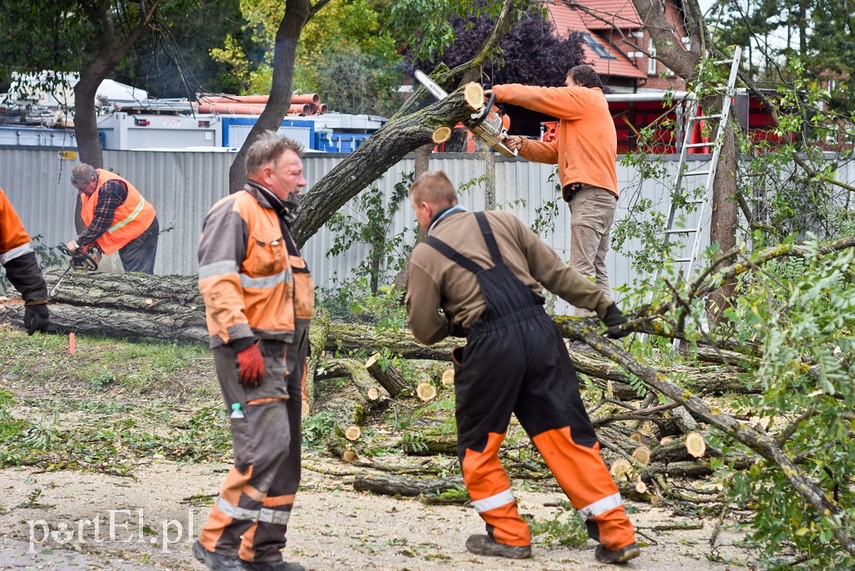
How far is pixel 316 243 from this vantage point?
1406cm

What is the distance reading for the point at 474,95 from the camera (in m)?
6.66

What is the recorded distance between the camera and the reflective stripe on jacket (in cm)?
415

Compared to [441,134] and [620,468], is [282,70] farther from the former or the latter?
[620,468]

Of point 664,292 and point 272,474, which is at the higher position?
point 664,292

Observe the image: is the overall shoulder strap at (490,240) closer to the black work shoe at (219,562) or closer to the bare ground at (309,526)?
the bare ground at (309,526)

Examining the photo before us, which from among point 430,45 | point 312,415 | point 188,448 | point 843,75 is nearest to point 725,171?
point 430,45

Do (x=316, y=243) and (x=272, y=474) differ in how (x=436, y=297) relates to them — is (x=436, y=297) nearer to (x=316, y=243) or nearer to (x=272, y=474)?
(x=272, y=474)

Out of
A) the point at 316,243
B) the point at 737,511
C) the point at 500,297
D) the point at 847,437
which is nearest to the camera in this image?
the point at 847,437

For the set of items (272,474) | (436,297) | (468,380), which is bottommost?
(272,474)

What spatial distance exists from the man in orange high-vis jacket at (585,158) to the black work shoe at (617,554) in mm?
3050

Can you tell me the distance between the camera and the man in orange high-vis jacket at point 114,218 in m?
11.4

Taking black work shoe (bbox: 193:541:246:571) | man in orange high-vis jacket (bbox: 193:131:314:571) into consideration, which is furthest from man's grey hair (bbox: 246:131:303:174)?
black work shoe (bbox: 193:541:246:571)

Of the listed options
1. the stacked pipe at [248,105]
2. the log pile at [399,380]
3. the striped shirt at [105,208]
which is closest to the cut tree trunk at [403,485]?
the log pile at [399,380]

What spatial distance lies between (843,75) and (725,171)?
1804cm
